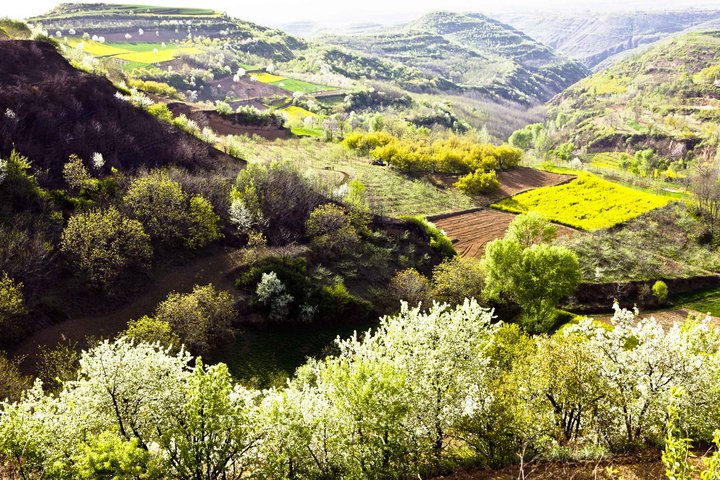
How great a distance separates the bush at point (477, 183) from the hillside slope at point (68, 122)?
210 ft

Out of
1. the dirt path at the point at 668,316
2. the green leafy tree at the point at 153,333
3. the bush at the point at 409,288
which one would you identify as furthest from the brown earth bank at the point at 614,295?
the green leafy tree at the point at 153,333

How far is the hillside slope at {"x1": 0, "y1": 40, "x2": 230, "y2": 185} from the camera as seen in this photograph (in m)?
74.4

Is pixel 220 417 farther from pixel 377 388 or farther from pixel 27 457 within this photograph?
pixel 27 457

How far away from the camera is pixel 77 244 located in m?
58.9

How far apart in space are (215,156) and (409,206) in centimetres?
4612

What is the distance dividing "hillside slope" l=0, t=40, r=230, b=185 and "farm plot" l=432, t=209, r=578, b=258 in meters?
52.5

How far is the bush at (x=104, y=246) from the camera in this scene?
5834 cm

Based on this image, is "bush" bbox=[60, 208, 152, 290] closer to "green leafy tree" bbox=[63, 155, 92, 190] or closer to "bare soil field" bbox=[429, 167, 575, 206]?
"green leafy tree" bbox=[63, 155, 92, 190]

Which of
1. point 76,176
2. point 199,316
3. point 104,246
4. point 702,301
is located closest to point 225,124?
point 76,176

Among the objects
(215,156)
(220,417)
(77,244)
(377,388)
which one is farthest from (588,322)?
(215,156)

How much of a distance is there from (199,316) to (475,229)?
72.5 meters

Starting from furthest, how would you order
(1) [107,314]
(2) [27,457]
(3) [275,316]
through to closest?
(3) [275,316], (1) [107,314], (2) [27,457]

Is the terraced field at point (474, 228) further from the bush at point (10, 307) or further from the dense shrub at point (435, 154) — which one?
the bush at point (10, 307)

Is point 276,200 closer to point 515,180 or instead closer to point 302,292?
point 302,292
